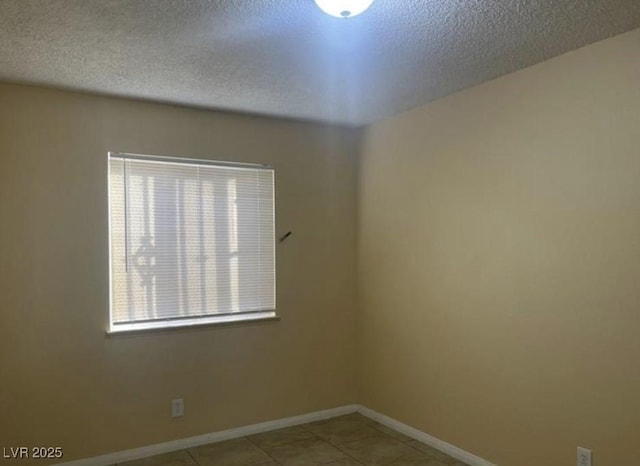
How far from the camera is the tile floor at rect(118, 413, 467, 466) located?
10.4 feet

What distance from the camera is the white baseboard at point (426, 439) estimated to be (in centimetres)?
309

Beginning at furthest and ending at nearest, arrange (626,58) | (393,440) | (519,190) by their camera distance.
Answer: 1. (393,440)
2. (519,190)
3. (626,58)

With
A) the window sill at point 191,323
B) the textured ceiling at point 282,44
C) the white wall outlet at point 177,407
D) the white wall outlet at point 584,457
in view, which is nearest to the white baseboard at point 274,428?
the white wall outlet at point 177,407

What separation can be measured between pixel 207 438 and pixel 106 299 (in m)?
1.24

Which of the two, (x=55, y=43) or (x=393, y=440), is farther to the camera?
(x=393, y=440)

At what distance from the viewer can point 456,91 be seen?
3.19 metres

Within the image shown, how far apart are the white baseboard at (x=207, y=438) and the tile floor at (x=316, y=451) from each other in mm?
50

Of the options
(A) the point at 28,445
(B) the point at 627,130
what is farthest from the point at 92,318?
(B) the point at 627,130

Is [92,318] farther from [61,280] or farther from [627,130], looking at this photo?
[627,130]

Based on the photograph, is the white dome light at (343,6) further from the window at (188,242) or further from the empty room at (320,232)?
the window at (188,242)

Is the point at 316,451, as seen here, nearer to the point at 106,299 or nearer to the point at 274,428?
the point at 274,428

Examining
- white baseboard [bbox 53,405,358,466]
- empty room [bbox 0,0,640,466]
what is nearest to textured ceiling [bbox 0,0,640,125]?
empty room [bbox 0,0,640,466]

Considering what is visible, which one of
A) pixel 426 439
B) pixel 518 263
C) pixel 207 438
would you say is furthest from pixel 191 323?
pixel 518 263

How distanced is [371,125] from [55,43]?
2389mm
